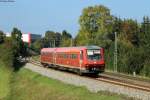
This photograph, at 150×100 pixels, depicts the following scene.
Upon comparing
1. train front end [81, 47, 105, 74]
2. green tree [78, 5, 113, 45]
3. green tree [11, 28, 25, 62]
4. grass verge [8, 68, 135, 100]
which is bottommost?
grass verge [8, 68, 135, 100]

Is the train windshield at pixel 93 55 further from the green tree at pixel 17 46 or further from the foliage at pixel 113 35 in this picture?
the green tree at pixel 17 46

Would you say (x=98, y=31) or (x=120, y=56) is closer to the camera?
(x=120, y=56)

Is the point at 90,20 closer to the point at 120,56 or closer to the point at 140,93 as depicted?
the point at 120,56

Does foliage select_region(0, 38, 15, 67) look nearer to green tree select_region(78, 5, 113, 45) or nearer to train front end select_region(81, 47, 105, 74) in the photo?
train front end select_region(81, 47, 105, 74)

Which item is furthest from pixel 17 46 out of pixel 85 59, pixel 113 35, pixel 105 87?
pixel 105 87

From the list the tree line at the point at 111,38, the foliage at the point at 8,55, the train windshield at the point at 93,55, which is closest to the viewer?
the train windshield at the point at 93,55

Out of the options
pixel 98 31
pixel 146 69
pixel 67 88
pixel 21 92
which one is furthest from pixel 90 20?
pixel 67 88

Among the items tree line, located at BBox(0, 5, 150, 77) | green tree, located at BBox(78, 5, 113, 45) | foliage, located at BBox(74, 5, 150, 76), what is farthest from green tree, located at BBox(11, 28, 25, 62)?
green tree, located at BBox(78, 5, 113, 45)

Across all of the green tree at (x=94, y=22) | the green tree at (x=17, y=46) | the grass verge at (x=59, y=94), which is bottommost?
the grass verge at (x=59, y=94)

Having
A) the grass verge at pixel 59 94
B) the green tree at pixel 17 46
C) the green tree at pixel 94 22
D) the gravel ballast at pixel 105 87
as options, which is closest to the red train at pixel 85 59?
the gravel ballast at pixel 105 87

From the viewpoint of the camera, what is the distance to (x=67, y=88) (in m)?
29.4

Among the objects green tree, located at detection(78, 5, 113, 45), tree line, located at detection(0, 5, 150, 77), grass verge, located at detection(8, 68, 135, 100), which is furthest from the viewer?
green tree, located at detection(78, 5, 113, 45)

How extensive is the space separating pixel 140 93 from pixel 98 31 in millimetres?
84254

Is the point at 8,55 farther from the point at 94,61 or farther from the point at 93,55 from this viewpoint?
the point at 94,61
